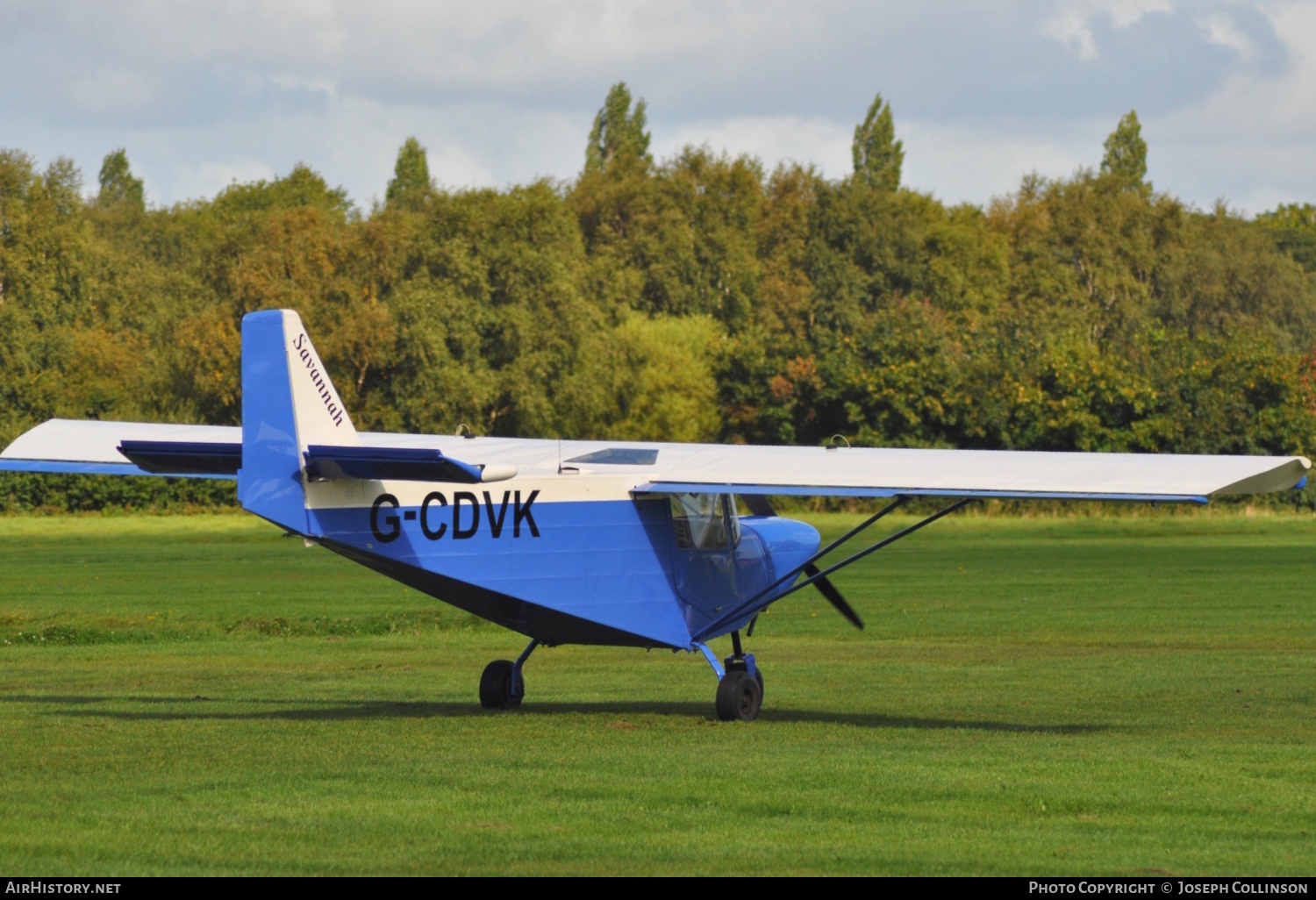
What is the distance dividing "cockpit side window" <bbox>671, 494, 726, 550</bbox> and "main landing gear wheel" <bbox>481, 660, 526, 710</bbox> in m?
1.94

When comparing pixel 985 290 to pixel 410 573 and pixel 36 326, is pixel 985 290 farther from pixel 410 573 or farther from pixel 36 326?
pixel 410 573

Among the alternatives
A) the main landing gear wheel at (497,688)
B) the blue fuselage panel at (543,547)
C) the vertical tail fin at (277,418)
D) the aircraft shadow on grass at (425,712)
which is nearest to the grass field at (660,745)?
the aircraft shadow on grass at (425,712)

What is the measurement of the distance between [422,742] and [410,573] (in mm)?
1417

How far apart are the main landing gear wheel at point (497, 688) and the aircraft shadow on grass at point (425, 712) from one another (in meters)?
0.11

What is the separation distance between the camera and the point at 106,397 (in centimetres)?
6328

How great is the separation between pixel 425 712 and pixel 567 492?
2.49 m

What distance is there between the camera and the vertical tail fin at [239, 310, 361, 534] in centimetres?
1281

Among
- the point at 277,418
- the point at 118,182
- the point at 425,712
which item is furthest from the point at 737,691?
the point at 118,182

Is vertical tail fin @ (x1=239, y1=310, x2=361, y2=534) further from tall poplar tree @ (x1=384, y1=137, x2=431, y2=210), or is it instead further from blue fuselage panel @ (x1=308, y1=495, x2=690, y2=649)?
tall poplar tree @ (x1=384, y1=137, x2=431, y2=210)

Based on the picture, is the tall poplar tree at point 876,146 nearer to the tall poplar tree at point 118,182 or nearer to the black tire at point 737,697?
the tall poplar tree at point 118,182

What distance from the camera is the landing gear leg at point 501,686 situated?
15.4 m

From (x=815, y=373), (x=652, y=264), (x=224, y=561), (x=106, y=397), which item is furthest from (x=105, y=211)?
(x=224, y=561)

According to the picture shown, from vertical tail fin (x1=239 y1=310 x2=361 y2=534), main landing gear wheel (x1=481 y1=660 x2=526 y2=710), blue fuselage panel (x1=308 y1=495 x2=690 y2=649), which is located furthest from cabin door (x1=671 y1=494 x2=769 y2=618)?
vertical tail fin (x1=239 y1=310 x2=361 y2=534)

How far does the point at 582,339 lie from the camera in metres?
70.7
